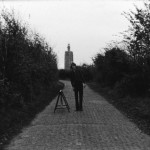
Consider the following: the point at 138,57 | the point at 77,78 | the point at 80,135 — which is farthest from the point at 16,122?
the point at 138,57

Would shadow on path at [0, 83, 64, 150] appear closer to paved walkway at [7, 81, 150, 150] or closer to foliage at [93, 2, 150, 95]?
paved walkway at [7, 81, 150, 150]

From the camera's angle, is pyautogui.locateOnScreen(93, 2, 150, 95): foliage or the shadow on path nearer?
the shadow on path

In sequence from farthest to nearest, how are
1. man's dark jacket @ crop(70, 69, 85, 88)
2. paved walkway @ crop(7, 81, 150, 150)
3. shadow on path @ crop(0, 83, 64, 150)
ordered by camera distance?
man's dark jacket @ crop(70, 69, 85, 88) → shadow on path @ crop(0, 83, 64, 150) → paved walkway @ crop(7, 81, 150, 150)

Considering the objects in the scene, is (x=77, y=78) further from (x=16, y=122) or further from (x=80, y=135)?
(x=80, y=135)

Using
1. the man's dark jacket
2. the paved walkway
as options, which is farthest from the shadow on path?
the man's dark jacket

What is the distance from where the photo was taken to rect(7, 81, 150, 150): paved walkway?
9.01m

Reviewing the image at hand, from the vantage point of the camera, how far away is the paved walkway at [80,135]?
9008mm

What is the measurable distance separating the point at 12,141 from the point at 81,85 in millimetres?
7515

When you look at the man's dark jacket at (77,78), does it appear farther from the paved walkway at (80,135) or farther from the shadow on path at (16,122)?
the paved walkway at (80,135)

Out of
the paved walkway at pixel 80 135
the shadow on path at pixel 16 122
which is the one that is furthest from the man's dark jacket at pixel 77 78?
the paved walkway at pixel 80 135

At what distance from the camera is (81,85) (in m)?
16.9

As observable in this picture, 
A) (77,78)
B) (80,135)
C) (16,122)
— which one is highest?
(77,78)

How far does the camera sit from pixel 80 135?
10367 mm

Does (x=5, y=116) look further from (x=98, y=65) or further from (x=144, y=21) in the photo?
(x=98, y=65)
